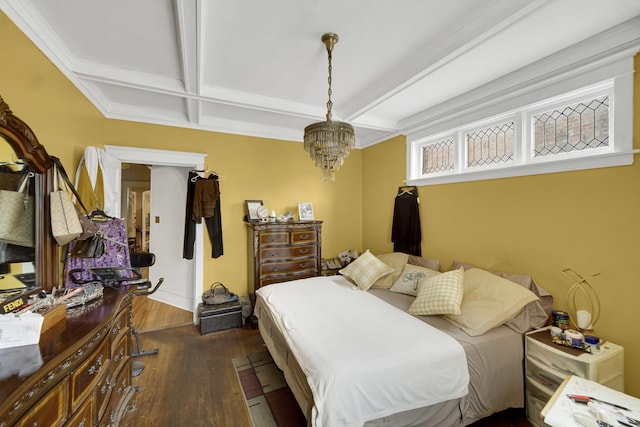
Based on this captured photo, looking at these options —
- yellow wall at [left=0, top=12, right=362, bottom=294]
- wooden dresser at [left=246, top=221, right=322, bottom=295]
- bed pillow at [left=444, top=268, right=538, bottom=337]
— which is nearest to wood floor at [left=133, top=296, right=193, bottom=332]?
yellow wall at [left=0, top=12, right=362, bottom=294]

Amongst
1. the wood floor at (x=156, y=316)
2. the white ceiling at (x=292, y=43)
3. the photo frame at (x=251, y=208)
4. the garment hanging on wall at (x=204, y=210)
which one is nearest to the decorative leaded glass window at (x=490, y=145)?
the white ceiling at (x=292, y=43)

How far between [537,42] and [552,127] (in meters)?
0.73

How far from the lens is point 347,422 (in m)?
1.35

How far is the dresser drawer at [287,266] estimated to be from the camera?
131 inches

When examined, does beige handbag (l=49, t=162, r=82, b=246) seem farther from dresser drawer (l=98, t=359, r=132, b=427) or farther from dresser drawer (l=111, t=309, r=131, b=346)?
dresser drawer (l=98, t=359, r=132, b=427)

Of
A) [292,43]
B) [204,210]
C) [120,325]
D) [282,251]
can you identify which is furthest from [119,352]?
[292,43]

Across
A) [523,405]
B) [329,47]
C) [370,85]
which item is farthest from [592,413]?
[370,85]

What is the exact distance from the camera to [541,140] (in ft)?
7.45

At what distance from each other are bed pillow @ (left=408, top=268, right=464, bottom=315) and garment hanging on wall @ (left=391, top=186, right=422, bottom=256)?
1077 mm

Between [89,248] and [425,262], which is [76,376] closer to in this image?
[89,248]

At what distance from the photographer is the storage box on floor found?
3.14 metres

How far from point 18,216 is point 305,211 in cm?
292

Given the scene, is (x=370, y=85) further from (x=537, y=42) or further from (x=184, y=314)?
(x=184, y=314)

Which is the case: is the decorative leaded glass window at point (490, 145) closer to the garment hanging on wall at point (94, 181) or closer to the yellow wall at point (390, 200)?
the yellow wall at point (390, 200)
